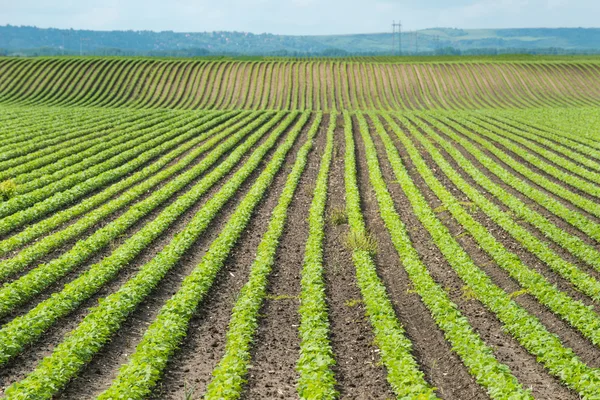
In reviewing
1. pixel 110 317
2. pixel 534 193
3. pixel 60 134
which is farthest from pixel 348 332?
pixel 60 134

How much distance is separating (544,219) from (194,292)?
12.7m

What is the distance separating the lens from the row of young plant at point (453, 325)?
393 inches

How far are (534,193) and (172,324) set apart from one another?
1687 centimetres

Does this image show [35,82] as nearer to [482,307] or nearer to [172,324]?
[172,324]

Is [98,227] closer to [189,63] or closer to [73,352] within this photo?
[73,352]

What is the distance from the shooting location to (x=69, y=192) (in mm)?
23078

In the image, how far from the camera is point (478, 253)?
57.7ft

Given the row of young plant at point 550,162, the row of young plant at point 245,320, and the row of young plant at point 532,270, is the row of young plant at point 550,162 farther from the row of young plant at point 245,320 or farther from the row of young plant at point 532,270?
the row of young plant at point 245,320

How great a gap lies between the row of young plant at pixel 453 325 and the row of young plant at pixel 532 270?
2132 mm

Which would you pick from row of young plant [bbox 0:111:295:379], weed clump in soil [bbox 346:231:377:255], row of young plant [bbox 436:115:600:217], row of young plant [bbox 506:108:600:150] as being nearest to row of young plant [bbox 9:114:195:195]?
row of young plant [bbox 0:111:295:379]

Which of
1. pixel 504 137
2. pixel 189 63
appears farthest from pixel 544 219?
pixel 189 63

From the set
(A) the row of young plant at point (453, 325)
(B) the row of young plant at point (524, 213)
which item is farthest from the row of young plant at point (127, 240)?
(B) the row of young plant at point (524, 213)

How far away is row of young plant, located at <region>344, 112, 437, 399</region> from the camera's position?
1002cm

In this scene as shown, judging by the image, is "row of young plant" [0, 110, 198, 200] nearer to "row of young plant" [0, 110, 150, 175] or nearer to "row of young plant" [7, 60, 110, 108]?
"row of young plant" [0, 110, 150, 175]
